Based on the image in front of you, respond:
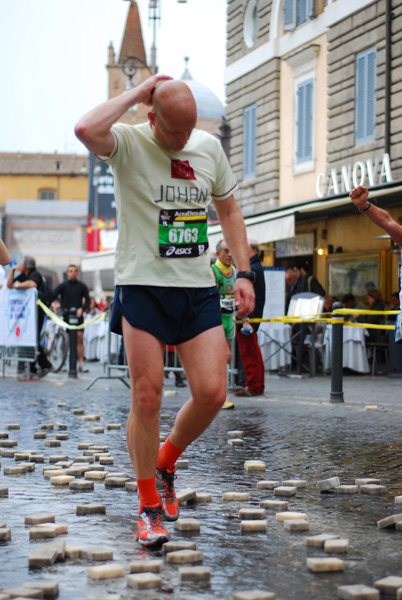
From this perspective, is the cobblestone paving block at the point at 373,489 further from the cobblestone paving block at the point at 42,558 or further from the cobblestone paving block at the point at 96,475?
the cobblestone paving block at the point at 42,558

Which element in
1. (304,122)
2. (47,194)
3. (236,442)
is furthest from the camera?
(47,194)

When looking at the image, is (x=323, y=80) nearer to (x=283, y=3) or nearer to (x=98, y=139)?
(x=283, y=3)

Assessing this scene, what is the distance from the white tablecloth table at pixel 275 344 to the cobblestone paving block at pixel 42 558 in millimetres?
12940

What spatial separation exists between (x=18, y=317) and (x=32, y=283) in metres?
0.64

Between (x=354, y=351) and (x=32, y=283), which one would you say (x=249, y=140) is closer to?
(x=354, y=351)

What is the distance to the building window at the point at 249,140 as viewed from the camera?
2591 cm

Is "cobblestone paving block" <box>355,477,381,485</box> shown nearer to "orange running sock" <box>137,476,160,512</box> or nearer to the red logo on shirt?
"orange running sock" <box>137,476,160,512</box>

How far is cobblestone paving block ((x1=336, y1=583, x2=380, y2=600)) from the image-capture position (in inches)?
119

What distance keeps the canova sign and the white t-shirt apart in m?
14.3

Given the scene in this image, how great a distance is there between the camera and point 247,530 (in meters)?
4.12

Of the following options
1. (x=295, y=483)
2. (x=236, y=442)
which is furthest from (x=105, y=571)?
(x=236, y=442)

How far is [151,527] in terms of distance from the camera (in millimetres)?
3924

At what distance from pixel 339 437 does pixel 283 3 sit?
18417mm

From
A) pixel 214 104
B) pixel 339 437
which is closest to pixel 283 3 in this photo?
pixel 339 437
